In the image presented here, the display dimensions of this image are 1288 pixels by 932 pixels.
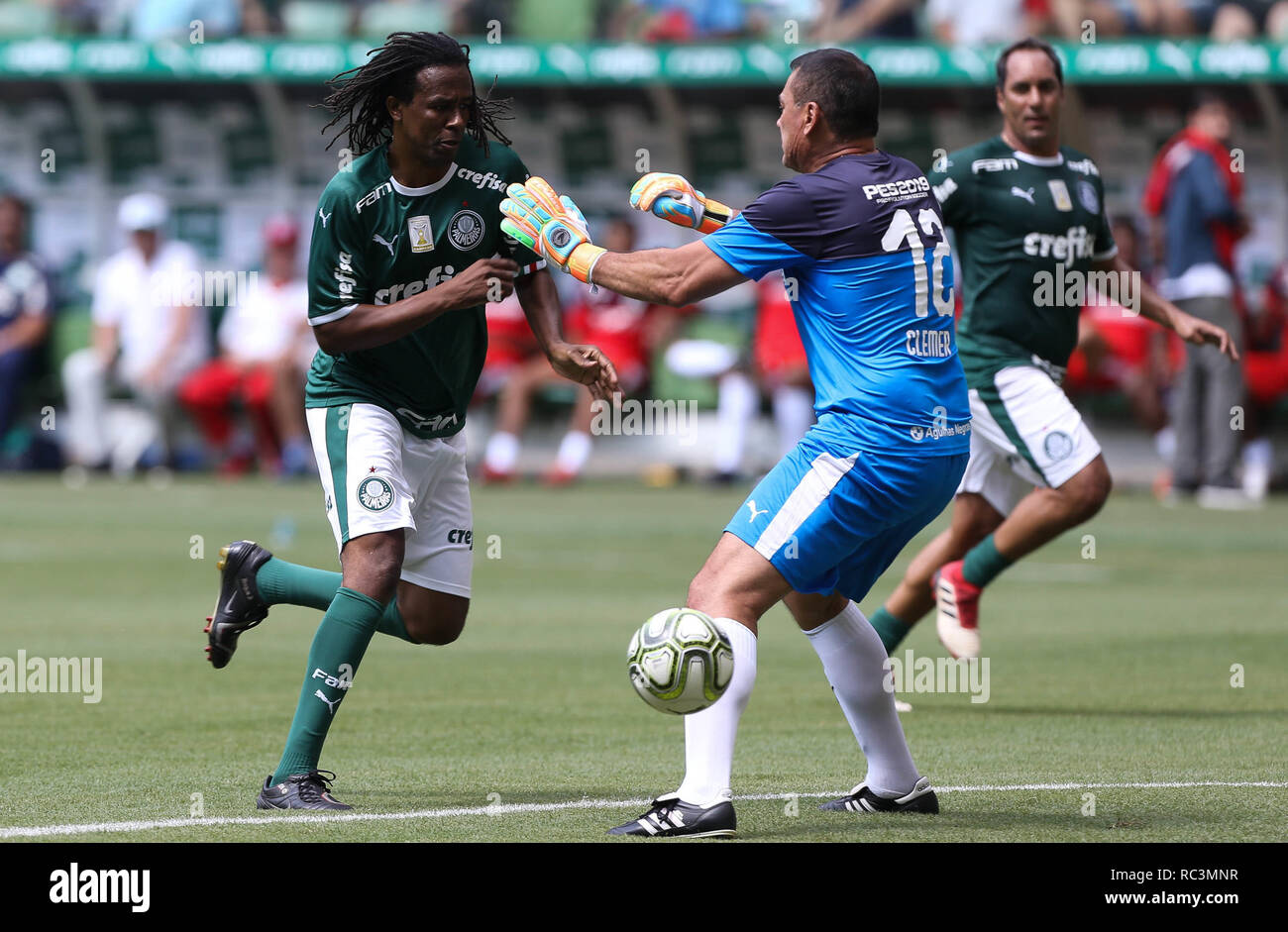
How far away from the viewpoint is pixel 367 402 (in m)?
7.02

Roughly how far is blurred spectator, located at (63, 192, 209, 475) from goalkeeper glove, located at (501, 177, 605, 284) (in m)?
16.3

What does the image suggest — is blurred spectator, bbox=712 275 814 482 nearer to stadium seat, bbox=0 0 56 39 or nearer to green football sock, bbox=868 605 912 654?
stadium seat, bbox=0 0 56 39

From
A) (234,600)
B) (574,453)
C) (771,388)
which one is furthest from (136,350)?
(234,600)

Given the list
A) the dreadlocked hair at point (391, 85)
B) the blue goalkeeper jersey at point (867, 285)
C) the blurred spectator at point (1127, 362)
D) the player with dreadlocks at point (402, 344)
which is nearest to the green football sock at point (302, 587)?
the player with dreadlocks at point (402, 344)

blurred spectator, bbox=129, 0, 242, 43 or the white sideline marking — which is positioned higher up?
blurred spectator, bbox=129, 0, 242, 43

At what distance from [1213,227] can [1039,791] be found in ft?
41.8

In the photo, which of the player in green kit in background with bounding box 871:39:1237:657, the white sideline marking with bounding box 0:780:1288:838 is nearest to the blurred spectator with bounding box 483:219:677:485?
the player in green kit in background with bounding box 871:39:1237:657

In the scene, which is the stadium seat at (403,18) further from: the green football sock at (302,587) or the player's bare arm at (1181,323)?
the green football sock at (302,587)

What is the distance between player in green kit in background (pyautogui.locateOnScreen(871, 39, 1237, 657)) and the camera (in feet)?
30.3

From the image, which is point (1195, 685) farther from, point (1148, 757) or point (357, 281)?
point (357, 281)

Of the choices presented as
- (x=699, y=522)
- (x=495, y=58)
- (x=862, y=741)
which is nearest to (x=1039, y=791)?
(x=862, y=741)

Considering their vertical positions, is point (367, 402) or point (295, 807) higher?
point (367, 402)

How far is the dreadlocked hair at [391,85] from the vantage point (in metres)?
6.84

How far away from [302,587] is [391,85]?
72.3 inches
